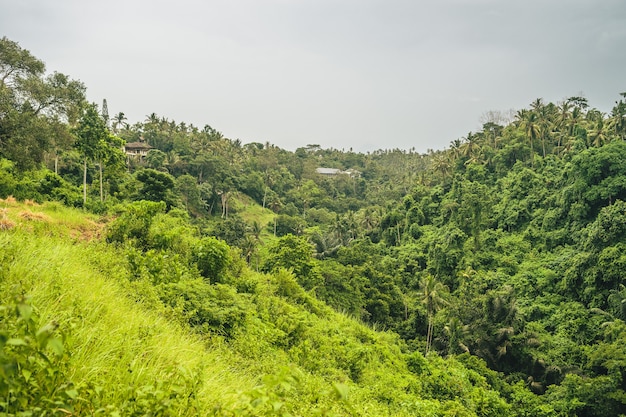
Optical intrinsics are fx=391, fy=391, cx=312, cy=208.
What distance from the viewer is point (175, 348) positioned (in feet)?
12.5

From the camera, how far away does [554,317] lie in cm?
2517

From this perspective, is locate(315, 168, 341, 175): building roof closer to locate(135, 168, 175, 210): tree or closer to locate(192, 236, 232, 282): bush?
locate(135, 168, 175, 210): tree

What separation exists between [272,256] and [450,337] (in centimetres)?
1254

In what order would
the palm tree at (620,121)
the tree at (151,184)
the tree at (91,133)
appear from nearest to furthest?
the tree at (91,133)
the tree at (151,184)
the palm tree at (620,121)

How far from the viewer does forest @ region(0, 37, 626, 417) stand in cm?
267

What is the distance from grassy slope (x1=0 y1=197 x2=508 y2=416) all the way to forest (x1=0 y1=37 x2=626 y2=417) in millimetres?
41

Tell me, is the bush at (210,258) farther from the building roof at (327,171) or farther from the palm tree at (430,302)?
the building roof at (327,171)

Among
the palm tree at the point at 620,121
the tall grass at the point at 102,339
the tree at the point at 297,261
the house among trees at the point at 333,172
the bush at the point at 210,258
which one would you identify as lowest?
the tree at the point at 297,261

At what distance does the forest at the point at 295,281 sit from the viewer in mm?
2674

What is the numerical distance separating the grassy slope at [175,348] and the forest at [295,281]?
0.04 m

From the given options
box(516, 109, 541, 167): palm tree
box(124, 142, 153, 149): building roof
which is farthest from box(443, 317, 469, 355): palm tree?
box(124, 142, 153, 149): building roof

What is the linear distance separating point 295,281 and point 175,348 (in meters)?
15.9

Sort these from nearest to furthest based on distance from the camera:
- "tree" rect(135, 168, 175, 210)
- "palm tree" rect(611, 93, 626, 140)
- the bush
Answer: the bush
"tree" rect(135, 168, 175, 210)
"palm tree" rect(611, 93, 626, 140)

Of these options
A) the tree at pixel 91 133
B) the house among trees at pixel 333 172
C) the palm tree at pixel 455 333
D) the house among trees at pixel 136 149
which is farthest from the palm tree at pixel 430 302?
the house among trees at pixel 333 172
